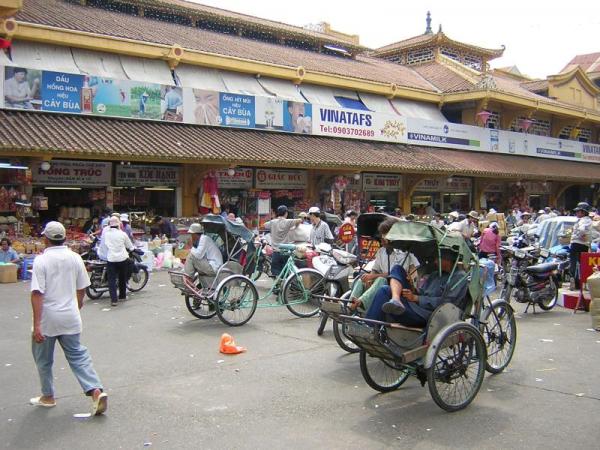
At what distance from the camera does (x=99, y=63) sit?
18047mm

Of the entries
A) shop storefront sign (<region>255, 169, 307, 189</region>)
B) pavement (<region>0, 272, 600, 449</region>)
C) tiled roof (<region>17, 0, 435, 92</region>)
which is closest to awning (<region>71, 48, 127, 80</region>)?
tiled roof (<region>17, 0, 435, 92</region>)

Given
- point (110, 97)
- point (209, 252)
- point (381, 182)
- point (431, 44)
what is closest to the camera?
point (209, 252)

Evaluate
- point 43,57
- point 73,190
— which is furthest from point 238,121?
point 43,57

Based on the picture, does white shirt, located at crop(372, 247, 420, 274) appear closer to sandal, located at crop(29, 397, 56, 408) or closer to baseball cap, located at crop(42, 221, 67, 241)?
baseball cap, located at crop(42, 221, 67, 241)

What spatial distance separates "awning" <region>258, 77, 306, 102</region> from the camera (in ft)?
71.4

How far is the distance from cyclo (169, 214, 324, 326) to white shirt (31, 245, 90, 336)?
338 centimetres

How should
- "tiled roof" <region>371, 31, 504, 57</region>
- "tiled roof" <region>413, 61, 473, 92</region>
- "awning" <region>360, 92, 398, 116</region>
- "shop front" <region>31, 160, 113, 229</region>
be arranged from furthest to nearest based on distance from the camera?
"tiled roof" <region>371, 31, 504, 57</region> → "tiled roof" <region>413, 61, 473, 92</region> → "awning" <region>360, 92, 398, 116</region> → "shop front" <region>31, 160, 113, 229</region>

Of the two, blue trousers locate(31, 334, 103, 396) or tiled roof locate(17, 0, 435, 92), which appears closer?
blue trousers locate(31, 334, 103, 396)

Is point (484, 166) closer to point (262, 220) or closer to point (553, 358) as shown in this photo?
point (262, 220)

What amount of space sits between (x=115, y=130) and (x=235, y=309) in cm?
951

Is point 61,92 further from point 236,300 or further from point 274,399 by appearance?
point 274,399

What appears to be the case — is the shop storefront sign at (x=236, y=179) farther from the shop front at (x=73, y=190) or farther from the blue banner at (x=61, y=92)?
the blue banner at (x=61, y=92)

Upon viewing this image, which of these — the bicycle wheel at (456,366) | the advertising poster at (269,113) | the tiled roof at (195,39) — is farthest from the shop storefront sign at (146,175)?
the bicycle wheel at (456,366)

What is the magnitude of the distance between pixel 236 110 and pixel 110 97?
4.36 meters
